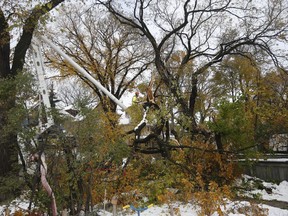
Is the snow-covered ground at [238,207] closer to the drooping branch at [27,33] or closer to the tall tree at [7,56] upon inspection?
the tall tree at [7,56]

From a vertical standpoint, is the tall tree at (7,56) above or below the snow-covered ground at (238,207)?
above

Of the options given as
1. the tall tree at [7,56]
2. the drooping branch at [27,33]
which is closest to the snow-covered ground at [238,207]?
the tall tree at [7,56]

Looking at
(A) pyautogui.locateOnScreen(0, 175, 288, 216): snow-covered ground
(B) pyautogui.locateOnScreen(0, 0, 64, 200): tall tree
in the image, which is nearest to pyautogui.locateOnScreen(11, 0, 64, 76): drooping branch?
(B) pyautogui.locateOnScreen(0, 0, 64, 200): tall tree

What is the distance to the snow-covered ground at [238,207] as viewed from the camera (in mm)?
6446

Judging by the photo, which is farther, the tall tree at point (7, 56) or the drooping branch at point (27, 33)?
the drooping branch at point (27, 33)

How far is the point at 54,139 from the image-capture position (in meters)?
5.42

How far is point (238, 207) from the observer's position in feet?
24.4

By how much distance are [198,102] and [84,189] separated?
23.9 meters

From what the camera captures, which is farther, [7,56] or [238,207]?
[7,56]

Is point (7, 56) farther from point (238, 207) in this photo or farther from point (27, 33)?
point (238, 207)

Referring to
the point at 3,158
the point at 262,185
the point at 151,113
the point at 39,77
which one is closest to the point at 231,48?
the point at 262,185

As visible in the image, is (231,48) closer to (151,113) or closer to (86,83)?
(151,113)

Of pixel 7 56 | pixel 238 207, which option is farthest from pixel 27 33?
pixel 238 207

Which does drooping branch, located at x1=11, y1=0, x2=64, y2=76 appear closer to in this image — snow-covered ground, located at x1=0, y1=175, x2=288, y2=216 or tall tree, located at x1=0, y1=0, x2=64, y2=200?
tall tree, located at x1=0, y1=0, x2=64, y2=200
